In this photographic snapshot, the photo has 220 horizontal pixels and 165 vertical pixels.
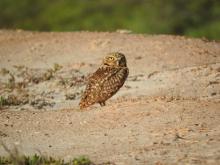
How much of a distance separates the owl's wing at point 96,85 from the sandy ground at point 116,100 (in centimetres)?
19

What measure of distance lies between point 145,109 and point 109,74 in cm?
110

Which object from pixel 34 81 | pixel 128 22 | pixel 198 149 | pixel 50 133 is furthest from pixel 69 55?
pixel 128 22

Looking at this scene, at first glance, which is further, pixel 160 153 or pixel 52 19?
pixel 52 19

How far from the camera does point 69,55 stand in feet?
68.0

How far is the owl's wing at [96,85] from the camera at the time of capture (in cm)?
1400

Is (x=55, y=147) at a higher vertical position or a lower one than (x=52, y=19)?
lower

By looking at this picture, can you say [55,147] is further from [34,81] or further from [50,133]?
→ [34,81]

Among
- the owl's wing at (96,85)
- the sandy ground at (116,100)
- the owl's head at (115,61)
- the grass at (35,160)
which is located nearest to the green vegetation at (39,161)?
the grass at (35,160)

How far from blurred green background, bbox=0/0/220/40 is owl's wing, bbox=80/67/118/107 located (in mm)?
25565

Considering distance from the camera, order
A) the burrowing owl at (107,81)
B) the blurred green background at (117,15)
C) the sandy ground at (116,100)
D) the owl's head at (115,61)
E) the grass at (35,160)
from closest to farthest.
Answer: the grass at (35,160) → the sandy ground at (116,100) → the burrowing owl at (107,81) → the owl's head at (115,61) → the blurred green background at (117,15)

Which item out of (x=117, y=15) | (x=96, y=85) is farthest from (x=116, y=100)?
(x=117, y=15)

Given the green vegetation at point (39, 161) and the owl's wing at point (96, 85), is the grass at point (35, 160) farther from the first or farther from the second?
the owl's wing at point (96, 85)

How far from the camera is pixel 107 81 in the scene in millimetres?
13992

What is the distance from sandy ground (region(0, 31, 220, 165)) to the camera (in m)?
11.3
